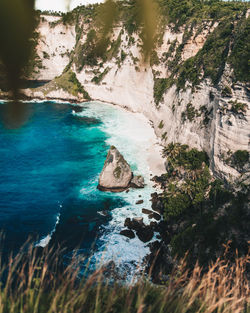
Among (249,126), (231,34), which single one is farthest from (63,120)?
(249,126)

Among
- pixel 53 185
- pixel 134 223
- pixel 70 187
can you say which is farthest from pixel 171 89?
pixel 134 223

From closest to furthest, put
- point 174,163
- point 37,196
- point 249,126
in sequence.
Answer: point 249,126 < point 37,196 < point 174,163

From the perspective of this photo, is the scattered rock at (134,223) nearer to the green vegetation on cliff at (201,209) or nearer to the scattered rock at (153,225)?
the scattered rock at (153,225)

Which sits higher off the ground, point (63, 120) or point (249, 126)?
point (249, 126)

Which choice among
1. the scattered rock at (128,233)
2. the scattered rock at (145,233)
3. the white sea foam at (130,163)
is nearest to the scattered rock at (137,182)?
the white sea foam at (130,163)

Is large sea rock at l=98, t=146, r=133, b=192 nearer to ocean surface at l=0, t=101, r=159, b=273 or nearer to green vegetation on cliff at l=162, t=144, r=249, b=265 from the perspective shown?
ocean surface at l=0, t=101, r=159, b=273

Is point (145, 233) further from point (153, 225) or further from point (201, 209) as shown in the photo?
point (201, 209)

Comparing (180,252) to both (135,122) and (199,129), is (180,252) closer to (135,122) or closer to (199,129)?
(199,129)
